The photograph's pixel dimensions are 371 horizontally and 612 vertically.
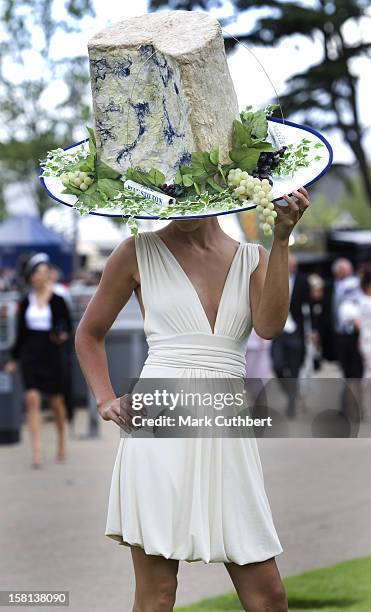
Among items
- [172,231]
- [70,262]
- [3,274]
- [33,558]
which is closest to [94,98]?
[172,231]

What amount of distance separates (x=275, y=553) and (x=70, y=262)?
28.2 meters

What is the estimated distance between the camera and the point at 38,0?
41.5ft

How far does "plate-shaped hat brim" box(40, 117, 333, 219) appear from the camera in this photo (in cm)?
333

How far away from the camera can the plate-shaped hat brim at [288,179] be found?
10.9 feet

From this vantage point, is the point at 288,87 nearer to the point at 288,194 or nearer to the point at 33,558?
the point at 33,558

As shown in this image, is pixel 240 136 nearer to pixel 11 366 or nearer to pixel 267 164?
pixel 267 164

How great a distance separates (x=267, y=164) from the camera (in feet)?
11.2

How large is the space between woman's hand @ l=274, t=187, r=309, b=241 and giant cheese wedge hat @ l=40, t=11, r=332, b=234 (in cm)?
4

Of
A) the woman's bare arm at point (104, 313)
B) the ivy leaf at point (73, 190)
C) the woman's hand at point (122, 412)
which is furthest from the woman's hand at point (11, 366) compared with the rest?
the ivy leaf at point (73, 190)

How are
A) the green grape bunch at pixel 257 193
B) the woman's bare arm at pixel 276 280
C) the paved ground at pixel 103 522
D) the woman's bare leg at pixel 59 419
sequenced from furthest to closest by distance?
1. the woman's bare leg at pixel 59 419
2. the paved ground at pixel 103 522
3. the woman's bare arm at pixel 276 280
4. the green grape bunch at pixel 257 193

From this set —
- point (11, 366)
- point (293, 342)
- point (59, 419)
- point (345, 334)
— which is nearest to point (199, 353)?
point (59, 419)

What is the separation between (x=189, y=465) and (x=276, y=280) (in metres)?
0.61

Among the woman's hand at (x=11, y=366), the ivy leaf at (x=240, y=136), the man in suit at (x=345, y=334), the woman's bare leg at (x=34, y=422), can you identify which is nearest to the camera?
the ivy leaf at (x=240, y=136)

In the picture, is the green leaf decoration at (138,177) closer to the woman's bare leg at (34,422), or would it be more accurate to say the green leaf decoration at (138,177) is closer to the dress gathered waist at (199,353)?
the dress gathered waist at (199,353)
